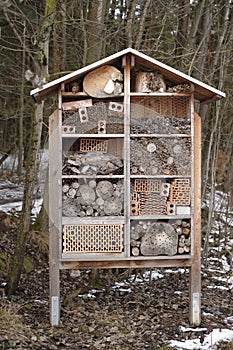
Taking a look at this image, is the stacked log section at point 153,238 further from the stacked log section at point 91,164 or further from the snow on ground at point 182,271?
the snow on ground at point 182,271

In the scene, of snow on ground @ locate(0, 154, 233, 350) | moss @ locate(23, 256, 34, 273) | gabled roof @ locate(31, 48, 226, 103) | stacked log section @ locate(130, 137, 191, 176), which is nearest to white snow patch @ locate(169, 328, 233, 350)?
snow on ground @ locate(0, 154, 233, 350)

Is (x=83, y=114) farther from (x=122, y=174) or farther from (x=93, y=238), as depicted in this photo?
(x=93, y=238)

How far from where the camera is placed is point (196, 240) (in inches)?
200

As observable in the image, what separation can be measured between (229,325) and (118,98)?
249cm

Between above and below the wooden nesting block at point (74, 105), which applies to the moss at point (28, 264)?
below

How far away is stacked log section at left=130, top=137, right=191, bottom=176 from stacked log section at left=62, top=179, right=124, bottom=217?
0.92 feet

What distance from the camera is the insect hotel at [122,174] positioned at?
4.93 m

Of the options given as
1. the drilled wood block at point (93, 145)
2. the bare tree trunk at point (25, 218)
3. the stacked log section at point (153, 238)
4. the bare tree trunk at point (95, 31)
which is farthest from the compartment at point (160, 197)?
Answer: the bare tree trunk at point (95, 31)

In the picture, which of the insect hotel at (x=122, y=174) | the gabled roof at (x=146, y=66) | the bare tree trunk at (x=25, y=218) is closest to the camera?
the gabled roof at (x=146, y=66)

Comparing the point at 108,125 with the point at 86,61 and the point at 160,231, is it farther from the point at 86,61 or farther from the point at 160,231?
the point at 86,61

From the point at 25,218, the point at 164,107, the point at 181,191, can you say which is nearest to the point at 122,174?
the point at 181,191

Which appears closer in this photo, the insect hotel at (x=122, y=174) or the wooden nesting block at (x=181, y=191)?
the insect hotel at (x=122, y=174)

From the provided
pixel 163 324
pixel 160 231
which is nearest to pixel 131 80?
pixel 160 231

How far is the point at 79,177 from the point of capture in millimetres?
4902
